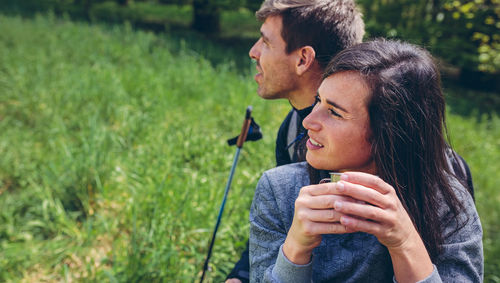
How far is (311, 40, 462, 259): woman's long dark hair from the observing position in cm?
124

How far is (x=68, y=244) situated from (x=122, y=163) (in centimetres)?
87

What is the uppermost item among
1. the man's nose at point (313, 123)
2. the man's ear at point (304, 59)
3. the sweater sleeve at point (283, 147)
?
the man's ear at point (304, 59)

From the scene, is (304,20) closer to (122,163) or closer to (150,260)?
(150,260)

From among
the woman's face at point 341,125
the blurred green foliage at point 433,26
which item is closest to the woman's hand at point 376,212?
the woman's face at point 341,125

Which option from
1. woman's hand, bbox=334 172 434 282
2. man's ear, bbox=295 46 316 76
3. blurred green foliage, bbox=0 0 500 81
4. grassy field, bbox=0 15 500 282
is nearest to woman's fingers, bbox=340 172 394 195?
woman's hand, bbox=334 172 434 282

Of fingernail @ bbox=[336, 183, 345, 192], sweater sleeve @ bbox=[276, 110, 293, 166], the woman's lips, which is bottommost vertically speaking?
sweater sleeve @ bbox=[276, 110, 293, 166]

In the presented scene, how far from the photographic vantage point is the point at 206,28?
477 inches

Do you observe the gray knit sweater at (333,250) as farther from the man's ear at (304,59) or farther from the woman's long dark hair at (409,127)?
the man's ear at (304,59)

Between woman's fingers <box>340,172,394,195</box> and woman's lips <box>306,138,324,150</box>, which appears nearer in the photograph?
woman's fingers <box>340,172,394,195</box>

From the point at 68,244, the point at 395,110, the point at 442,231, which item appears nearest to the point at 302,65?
the point at 395,110

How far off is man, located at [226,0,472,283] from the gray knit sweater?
0.54m

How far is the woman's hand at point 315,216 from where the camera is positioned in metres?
1.05

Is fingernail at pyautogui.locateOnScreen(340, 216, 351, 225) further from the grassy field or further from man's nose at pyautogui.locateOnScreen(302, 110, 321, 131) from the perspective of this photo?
the grassy field

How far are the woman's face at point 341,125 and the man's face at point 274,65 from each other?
2.31 feet
